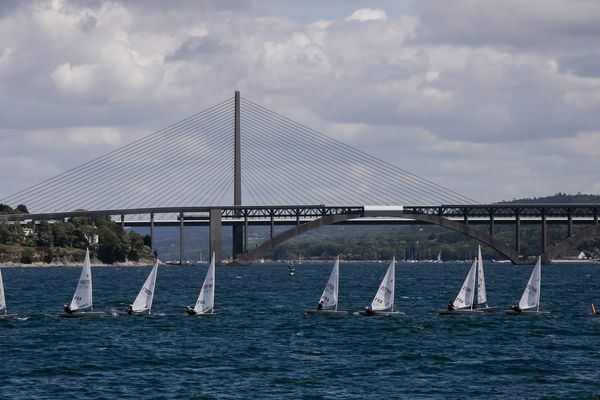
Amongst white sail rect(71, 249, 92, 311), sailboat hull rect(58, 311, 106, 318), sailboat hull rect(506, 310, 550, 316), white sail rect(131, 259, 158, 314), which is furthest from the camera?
sailboat hull rect(506, 310, 550, 316)

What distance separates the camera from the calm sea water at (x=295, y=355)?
55.9 meters

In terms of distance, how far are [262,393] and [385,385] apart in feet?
19.8

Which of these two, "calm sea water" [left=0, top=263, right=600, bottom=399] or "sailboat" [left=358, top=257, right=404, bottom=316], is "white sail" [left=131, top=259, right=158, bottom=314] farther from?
"sailboat" [left=358, top=257, right=404, bottom=316]

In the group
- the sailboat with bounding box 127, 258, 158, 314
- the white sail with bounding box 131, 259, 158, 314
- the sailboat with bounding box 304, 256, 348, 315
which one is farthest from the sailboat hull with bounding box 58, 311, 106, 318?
the sailboat with bounding box 304, 256, 348, 315

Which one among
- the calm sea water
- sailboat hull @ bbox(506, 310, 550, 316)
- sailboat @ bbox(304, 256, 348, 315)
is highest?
sailboat @ bbox(304, 256, 348, 315)

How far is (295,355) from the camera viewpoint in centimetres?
6762

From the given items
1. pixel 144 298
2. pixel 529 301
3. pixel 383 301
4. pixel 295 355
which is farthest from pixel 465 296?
pixel 295 355

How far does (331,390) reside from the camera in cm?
5528

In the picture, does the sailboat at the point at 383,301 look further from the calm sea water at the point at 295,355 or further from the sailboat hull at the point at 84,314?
the sailboat hull at the point at 84,314

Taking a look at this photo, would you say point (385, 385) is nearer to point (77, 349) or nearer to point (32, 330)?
point (77, 349)

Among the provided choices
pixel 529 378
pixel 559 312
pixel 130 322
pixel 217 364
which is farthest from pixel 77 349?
pixel 559 312

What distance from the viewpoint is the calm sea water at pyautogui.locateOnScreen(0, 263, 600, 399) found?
55.9 metres

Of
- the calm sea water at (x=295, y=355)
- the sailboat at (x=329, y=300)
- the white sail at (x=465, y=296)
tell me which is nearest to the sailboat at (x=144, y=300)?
the calm sea water at (x=295, y=355)

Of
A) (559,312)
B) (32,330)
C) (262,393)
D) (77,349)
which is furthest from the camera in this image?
(559,312)
